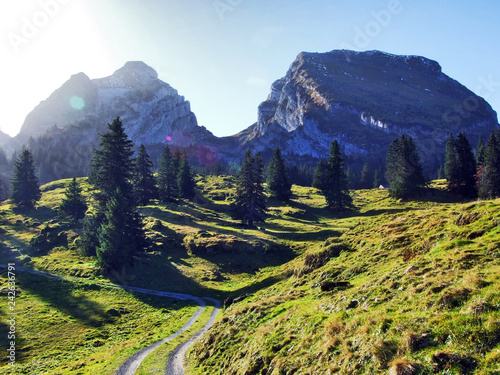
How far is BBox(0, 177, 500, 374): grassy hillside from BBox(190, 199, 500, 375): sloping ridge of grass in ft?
0.18

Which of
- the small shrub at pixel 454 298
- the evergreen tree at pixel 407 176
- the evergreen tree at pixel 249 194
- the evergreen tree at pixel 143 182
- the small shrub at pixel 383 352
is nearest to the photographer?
the small shrub at pixel 383 352

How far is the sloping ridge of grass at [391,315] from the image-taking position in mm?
8562

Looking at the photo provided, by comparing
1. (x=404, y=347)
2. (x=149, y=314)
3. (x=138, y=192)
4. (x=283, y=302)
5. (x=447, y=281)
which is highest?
(x=138, y=192)

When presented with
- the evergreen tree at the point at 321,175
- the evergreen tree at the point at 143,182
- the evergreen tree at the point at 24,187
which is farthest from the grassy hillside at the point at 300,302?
the evergreen tree at the point at 24,187

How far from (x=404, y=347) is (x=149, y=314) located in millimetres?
30164

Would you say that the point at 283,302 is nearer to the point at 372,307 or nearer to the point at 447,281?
the point at 372,307

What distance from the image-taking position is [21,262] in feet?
164

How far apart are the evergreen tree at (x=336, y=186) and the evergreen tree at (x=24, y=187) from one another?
84.8m

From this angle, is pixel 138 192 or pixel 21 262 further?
pixel 138 192

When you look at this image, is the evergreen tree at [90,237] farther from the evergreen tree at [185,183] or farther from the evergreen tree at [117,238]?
the evergreen tree at [185,183]

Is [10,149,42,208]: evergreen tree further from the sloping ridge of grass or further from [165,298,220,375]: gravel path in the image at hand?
the sloping ridge of grass

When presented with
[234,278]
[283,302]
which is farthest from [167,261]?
[283,302]

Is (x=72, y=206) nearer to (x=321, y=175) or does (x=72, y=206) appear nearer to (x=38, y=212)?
(x=38, y=212)

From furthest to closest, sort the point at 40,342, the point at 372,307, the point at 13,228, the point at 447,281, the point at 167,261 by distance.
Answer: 1. the point at 13,228
2. the point at 167,261
3. the point at 40,342
4. the point at 372,307
5. the point at 447,281
